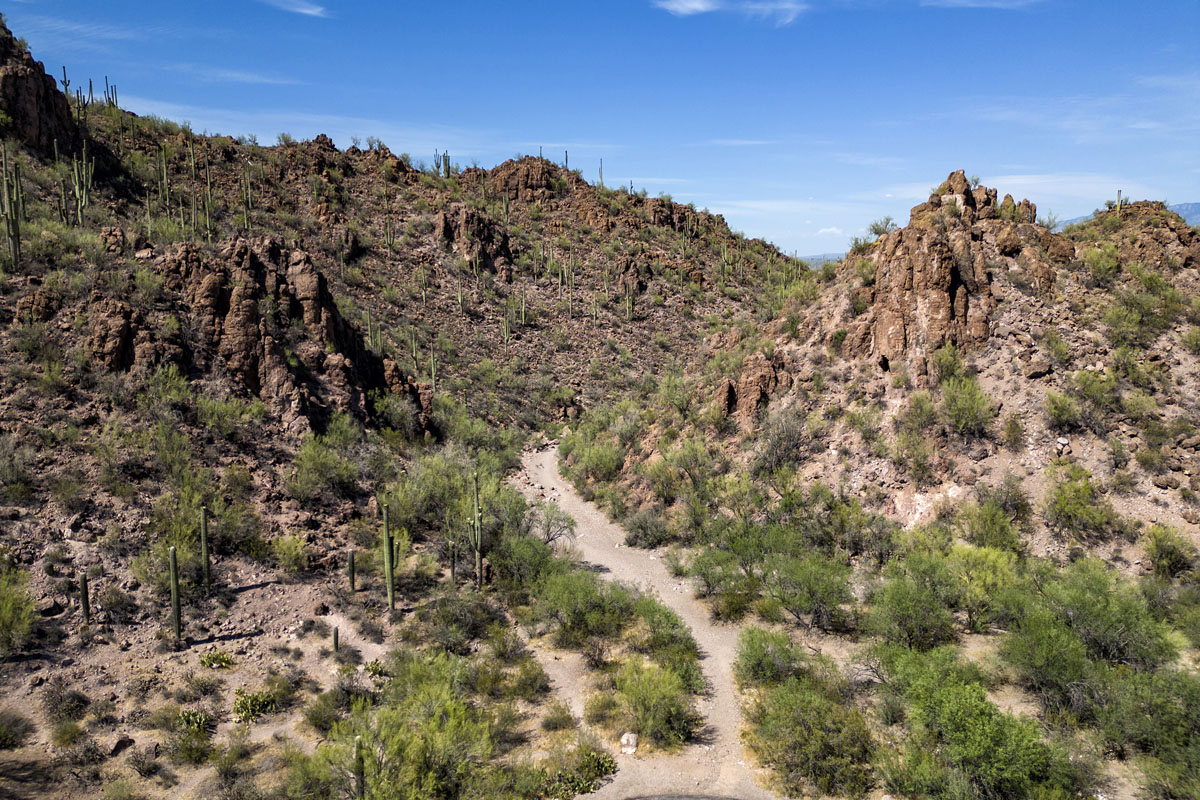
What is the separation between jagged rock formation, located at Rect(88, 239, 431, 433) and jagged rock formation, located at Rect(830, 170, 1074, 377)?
20.2 meters

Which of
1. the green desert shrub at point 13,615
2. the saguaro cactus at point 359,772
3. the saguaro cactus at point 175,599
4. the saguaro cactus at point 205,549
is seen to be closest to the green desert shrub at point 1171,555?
the saguaro cactus at point 359,772

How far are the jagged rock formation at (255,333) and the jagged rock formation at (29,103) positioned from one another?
17.1 meters

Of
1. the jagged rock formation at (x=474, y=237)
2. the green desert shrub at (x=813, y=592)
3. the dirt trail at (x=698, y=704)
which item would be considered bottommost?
the dirt trail at (x=698, y=704)

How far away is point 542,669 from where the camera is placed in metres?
14.1

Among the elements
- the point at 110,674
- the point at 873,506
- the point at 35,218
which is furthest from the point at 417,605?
the point at 35,218

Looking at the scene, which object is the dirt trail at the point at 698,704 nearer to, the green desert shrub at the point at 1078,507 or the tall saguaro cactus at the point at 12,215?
the green desert shrub at the point at 1078,507

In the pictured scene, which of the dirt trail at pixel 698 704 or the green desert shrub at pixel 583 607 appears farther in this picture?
the green desert shrub at pixel 583 607

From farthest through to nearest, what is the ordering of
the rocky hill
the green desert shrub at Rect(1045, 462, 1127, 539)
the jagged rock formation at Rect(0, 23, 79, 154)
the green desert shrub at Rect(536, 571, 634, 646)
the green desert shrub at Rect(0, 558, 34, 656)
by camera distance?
the jagged rock formation at Rect(0, 23, 79, 154) < the green desert shrub at Rect(1045, 462, 1127, 539) < the green desert shrub at Rect(536, 571, 634, 646) < the green desert shrub at Rect(0, 558, 34, 656) < the rocky hill

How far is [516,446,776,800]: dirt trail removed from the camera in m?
10.4

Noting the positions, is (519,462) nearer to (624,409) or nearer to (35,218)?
(624,409)

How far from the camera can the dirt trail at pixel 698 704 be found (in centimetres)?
1045

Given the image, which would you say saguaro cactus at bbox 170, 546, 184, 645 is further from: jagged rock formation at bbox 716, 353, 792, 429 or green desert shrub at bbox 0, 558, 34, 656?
jagged rock formation at bbox 716, 353, 792, 429

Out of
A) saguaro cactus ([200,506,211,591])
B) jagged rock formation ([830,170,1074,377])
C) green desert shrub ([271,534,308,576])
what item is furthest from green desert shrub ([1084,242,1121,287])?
saguaro cactus ([200,506,211,591])

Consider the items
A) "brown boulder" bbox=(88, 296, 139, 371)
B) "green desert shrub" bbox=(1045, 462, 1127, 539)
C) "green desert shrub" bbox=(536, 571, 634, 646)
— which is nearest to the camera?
"green desert shrub" bbox=(536, 571, 634, 646)
